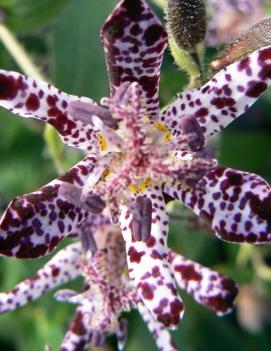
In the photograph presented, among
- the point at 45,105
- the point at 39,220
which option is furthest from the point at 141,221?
the point at 45,105

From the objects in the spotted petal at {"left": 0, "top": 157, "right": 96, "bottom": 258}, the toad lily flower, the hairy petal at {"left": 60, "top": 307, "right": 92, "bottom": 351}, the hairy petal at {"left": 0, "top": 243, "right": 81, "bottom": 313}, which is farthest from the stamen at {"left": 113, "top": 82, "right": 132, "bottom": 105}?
the hairy petal at {"left": 60, "top": 307, "right": 92, "bottom": 351}

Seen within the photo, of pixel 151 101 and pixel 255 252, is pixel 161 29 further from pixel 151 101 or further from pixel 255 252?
pixel 255 252

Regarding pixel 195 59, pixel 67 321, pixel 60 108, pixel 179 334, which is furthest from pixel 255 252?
pixel 60 108

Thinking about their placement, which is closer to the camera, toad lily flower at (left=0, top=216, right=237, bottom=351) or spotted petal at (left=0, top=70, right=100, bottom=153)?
spotted petal at (left=0, top=70, right=100, bottom=153)

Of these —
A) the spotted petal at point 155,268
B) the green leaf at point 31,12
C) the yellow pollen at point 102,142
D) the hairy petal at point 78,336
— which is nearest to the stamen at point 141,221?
the spotted petal at point 155,268

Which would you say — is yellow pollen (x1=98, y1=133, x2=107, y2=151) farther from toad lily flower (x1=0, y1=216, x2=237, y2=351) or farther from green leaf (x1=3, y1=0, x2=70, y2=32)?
green leaf (x1=3, y1=0, x2=70, y2=32)
